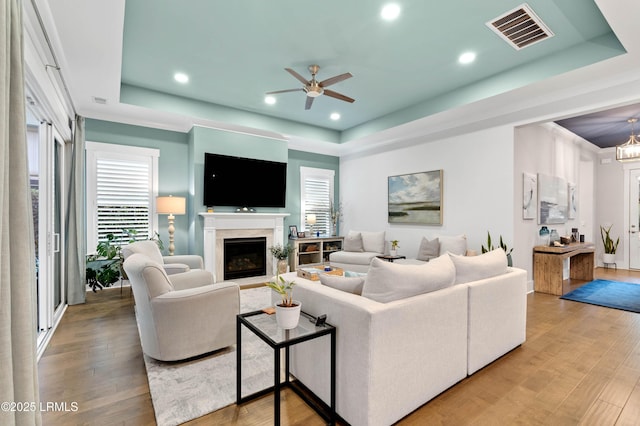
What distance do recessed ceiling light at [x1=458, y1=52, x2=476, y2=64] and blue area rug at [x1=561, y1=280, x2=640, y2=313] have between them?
3784 millimetres

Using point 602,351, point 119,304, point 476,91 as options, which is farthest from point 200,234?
point 602,351

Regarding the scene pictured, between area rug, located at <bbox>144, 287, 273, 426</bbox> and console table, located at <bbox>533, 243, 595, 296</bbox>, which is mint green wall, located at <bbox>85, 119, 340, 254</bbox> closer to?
area rug, located at <bbox>144, 287, 273, 426</bbox>

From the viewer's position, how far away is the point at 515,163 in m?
4.81

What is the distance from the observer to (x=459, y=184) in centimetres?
548

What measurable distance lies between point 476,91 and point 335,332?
4296 millimetres

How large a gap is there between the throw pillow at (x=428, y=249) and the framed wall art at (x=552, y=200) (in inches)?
72.5

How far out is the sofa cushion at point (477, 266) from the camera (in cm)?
247

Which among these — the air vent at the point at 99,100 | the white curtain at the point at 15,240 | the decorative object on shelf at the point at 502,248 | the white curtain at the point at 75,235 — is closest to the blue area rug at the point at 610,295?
the decorative object on shelf at the point at 502,248

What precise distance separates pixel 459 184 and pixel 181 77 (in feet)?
15.8

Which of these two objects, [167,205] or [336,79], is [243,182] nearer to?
[167,205]

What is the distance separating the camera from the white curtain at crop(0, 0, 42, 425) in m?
1.12

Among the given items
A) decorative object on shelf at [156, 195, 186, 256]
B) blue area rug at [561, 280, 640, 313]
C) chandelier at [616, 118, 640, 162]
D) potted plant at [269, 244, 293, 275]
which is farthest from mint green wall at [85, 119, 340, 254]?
chandelier at [616, 118, 640, 162]

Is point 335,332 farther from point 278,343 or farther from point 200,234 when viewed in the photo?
point 200,234

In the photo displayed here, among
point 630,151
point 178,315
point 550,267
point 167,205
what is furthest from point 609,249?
point 167,205
